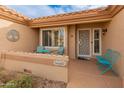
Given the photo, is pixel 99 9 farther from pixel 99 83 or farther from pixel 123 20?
pixel 99 83

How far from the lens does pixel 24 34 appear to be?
7.90m

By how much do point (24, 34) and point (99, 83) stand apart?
21.1 feet

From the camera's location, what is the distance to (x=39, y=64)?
13.8 ft

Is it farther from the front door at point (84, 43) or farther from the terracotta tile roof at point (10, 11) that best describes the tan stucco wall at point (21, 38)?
the front door at point (84, 43)

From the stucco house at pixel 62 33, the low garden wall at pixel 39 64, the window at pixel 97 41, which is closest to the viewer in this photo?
the low garden wall at pixel 39 64

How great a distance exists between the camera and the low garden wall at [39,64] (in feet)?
12.3

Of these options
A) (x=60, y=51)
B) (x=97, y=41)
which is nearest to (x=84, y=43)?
(x=97, y=41)

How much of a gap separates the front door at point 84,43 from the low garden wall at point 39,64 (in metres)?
4.51

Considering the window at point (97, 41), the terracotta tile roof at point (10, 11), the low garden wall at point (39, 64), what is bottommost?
the low garden wall at point (39, 64)

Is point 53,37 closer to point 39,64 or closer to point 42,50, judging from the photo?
point 42,50

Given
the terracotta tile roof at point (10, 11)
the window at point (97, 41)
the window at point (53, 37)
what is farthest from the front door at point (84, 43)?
the terracotta tile roof at point (10, 11)

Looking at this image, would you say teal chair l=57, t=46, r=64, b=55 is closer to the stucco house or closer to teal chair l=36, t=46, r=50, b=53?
the stucco house

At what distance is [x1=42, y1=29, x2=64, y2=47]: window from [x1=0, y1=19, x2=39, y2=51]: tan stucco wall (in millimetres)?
928
